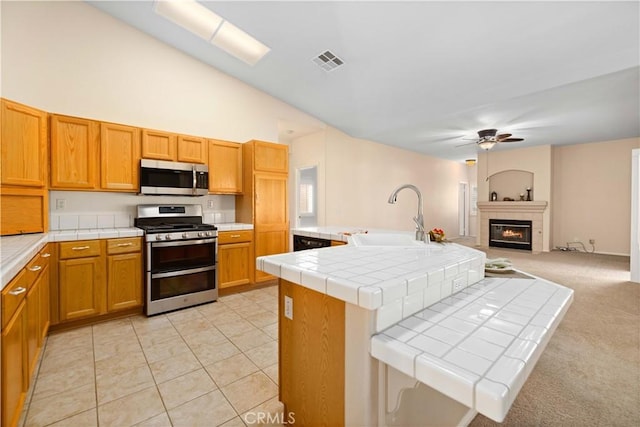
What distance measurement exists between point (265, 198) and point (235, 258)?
941mm

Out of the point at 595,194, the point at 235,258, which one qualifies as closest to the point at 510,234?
the point at 595,194

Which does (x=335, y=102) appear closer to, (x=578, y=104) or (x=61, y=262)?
(x=578, y=104)

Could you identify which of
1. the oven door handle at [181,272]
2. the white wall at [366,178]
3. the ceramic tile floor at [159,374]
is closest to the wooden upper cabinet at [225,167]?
the oven door handle at [181,272]

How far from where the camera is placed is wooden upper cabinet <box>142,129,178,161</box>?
332 centimetres

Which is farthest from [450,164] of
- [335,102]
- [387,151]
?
[335,102]

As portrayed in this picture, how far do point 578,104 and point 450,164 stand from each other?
16.3 ft

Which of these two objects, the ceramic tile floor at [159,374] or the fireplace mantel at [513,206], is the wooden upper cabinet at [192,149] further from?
the fireplace mantel at [513,206]

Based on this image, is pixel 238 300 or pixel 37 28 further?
pixel 238 300

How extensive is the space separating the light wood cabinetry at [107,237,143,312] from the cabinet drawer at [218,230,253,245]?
3.00 feet

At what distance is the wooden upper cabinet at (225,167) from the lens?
388 cm

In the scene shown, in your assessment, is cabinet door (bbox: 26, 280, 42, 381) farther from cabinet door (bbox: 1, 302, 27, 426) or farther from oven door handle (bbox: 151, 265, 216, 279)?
oven door handle (bbox: 151, 265, 216, 279)

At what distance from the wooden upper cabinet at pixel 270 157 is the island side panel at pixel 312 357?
2.83 metres

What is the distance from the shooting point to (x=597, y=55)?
299cm

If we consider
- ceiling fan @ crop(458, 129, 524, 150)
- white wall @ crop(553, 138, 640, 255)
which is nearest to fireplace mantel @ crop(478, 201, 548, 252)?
white wall @ crop(553, 138, 640, 255)
